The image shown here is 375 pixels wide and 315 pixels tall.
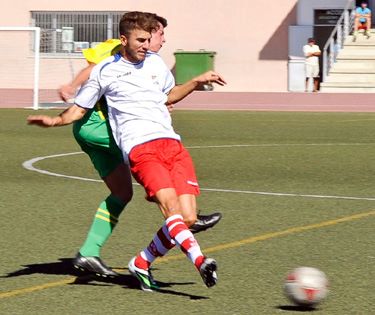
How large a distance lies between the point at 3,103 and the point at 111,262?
92.6ft

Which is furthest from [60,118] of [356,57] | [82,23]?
[82,23]

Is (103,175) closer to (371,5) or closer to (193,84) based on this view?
(193,84)

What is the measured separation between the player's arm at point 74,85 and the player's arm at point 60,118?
565 mm

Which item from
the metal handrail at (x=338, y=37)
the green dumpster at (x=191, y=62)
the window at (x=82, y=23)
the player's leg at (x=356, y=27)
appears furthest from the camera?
the window at (x=82, y=23)

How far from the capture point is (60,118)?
875cm

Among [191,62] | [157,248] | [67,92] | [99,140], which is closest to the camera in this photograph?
A: [157,248]

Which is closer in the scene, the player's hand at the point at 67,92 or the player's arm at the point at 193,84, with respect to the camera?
the player's arm at the point at 193,84

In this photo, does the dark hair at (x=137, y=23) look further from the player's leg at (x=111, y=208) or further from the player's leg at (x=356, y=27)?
the player's leg at (x=356, y=27)

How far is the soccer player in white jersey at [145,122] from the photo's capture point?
8445mm

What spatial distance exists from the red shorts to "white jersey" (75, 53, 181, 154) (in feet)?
0.28

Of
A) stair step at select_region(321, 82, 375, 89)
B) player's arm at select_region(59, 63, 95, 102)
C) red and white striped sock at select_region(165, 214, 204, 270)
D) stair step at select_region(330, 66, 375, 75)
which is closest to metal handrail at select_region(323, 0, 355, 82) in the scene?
stair step at select_region(330, 66, 375, 75)

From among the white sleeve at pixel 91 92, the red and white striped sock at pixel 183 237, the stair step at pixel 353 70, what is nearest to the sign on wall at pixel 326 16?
the stair step at pixel 353 70

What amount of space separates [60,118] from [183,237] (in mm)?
1230

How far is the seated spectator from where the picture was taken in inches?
1692
